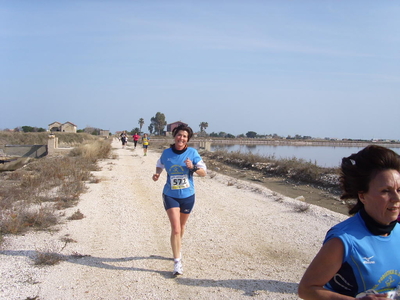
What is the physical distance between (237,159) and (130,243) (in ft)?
56.8

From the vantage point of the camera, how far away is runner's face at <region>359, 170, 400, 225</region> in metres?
2.01

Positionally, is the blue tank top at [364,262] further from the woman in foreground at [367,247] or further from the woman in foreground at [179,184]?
the woman in foreground at [179,184]

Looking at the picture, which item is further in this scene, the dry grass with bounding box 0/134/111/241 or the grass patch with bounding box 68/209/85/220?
the grass patch with bounding box 68/209/85/220

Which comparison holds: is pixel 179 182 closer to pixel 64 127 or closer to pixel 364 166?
pixel 364 166

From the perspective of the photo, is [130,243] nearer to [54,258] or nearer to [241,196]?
[54,258]

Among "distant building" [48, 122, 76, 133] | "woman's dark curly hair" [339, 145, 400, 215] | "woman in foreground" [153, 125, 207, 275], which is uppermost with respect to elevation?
"distant building" [48, 122, 76, 133]

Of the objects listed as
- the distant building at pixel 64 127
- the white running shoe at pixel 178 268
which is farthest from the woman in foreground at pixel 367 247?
the distant building at pixel 64 127

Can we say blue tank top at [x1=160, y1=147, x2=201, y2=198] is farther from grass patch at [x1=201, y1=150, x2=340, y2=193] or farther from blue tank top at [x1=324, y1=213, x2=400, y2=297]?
grass patch at [x1=201, y1=150, x2=340, y2=193]

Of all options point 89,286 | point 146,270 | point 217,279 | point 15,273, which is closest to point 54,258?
point 15,273

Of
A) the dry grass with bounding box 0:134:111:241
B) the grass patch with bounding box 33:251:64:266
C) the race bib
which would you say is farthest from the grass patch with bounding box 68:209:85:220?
the race bib

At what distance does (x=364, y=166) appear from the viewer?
212 centimetres

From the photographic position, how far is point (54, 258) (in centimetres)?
529

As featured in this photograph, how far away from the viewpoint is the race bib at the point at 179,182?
5062 mm

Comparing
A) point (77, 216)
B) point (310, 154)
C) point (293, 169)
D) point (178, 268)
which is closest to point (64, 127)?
point (310, 154)
